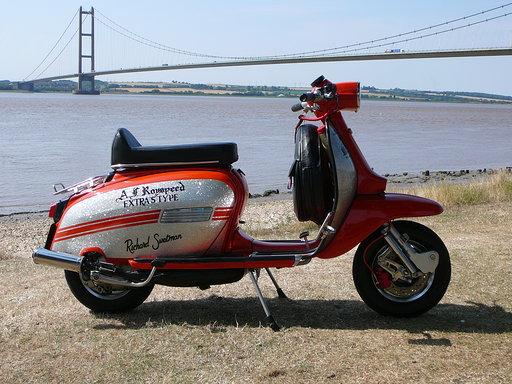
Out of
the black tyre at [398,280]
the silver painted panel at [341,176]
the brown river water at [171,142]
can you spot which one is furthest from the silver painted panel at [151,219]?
the brown river water at [171,142]

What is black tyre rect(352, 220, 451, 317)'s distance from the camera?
411 cm

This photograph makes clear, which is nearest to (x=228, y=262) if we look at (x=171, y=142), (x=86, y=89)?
(x=171, y=142)

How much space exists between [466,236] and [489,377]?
3.41 m

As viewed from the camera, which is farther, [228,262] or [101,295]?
[101,295]

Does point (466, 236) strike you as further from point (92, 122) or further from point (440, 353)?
point (92, 122)

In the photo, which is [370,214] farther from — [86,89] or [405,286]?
[86,89]

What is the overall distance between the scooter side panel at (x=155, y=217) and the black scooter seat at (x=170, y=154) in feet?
0.35

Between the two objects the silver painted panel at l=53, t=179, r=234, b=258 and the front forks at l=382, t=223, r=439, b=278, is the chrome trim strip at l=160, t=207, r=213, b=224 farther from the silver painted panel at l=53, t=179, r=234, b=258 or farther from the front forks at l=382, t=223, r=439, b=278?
the front forks at l=382, t=223, r=439, b=278

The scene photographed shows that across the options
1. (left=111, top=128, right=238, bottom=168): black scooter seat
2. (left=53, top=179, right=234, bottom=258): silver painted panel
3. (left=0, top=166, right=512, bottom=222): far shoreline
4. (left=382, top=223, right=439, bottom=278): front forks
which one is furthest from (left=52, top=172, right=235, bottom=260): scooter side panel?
(left=0, top=166, right=512, bottom=222): far shoreline

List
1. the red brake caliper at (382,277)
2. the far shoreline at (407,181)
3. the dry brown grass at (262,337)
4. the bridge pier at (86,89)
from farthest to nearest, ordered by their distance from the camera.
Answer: the bridge pier at (86,89), the far shoreline at (407,181), the red brake caliper at (382,277), the dry brown grass at (262,337)

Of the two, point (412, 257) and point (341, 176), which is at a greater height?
point (341, 176)

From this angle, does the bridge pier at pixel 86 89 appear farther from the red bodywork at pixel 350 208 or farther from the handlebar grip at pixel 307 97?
the handlebar grip at pixel 307 97

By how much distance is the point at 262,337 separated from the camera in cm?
387

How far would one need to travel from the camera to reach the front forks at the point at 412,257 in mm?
4035
